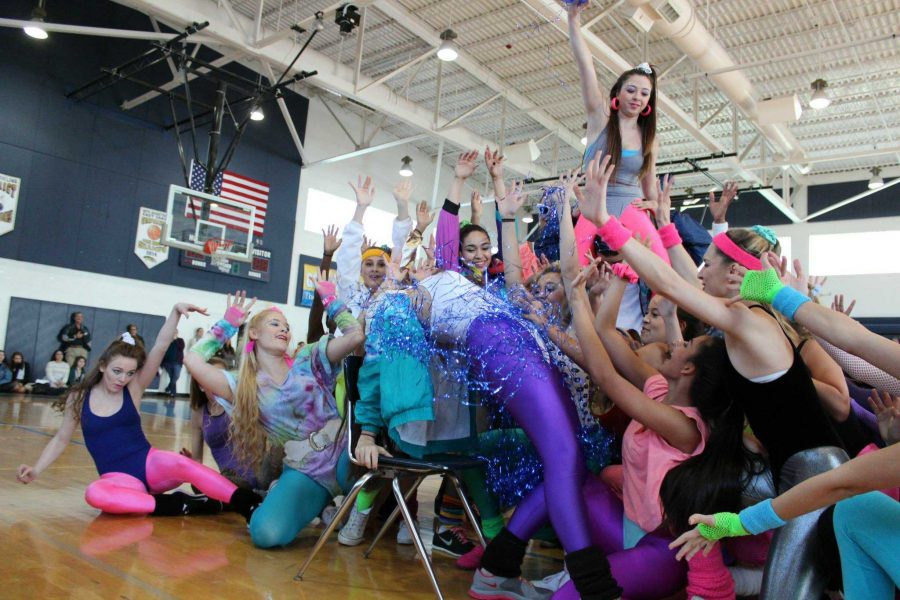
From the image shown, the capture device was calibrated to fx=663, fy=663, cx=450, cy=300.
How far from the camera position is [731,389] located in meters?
1.74

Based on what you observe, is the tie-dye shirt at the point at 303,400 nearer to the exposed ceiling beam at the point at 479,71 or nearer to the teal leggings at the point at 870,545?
the teal leggings at the point at 870,545

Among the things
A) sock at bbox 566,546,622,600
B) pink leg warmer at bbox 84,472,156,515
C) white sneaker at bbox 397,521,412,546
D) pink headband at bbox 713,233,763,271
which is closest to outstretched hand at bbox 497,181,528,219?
pink headband at bbox 713,233,763,271

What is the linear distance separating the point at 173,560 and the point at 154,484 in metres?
0.95

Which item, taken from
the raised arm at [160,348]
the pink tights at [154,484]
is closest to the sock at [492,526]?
the pink tights at [154,484]

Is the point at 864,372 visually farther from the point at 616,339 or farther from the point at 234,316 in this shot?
the point at 234,316

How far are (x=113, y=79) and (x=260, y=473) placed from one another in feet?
29.2

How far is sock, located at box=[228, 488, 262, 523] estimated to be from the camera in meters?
2.89

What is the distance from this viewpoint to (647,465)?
190 cm

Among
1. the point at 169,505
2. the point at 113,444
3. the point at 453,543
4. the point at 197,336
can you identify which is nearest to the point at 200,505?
the point at 169,505

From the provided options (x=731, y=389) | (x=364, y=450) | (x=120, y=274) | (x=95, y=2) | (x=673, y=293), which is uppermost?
(x=95, y=2)

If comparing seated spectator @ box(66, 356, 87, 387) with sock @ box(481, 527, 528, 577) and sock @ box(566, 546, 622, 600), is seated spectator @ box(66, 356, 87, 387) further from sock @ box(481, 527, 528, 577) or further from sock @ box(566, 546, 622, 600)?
sock @ box(566, 546, 622, 600)

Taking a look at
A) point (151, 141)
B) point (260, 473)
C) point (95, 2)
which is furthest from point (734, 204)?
point (260, 473)

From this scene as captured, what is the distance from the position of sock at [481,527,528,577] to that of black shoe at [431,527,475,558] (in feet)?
2.01

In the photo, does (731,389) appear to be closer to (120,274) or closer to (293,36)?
(293,36)
